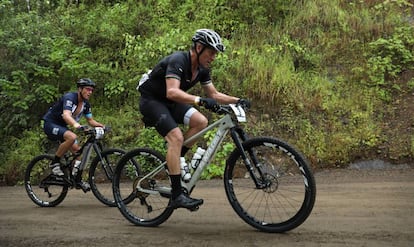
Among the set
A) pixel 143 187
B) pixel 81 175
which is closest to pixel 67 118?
pixel 81 175

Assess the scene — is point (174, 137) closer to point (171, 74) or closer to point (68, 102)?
point (171, 74)

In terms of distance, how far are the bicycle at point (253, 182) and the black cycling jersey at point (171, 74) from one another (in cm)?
60

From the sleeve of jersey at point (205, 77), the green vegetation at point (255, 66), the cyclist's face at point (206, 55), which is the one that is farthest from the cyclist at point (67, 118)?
the green vegetation at point (255, 66)

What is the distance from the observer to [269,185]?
4.67m

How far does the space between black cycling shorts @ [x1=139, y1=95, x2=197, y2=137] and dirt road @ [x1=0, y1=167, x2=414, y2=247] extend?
1.16 m

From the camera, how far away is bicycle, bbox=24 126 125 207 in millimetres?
7086

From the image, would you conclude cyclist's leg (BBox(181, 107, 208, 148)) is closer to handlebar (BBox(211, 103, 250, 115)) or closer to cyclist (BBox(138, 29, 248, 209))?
cyclist (BBox(138, 29, 248, 209))

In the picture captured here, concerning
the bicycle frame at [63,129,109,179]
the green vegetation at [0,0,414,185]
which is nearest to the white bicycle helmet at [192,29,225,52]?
the bicycle frame at [63,129,109,179]

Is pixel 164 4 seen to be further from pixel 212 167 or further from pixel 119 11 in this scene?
pixel 212 167

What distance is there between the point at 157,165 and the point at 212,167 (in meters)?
4.30

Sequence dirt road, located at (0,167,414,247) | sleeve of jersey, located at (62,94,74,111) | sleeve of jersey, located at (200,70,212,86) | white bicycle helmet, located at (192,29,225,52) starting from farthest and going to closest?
sleeve of jersey, located at (62,94,74,111), sleeve of jersey, located at (200,70,212,86), white bicycle helmet, located at (192,29,225,52), dirt road, located at (0,167,414,247)

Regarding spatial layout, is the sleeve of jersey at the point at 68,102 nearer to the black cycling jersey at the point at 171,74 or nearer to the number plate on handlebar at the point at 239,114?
the black cycling jersey at the point at 171,74

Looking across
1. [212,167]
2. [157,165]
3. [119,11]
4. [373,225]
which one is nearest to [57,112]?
[157,165]

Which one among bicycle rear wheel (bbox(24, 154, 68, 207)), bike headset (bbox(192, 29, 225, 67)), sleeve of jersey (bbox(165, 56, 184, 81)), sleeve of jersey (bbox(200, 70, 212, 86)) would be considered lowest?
bicycle rear wheel (bbox(24, 154, 68, 207))
